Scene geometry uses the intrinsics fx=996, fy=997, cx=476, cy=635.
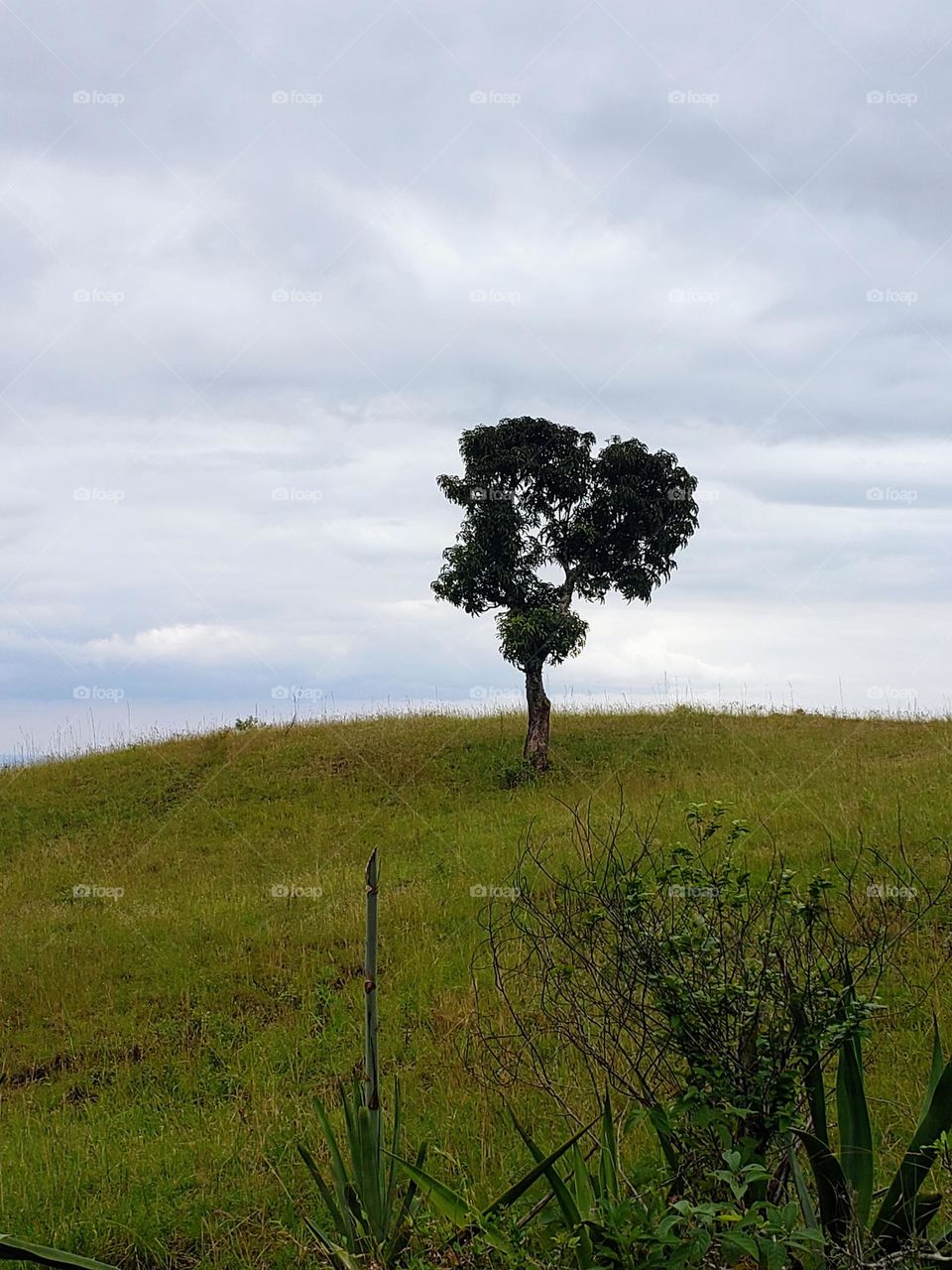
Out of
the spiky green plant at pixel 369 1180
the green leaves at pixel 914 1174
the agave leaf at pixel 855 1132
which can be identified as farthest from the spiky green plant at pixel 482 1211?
the green leaves at pixel 914 1174

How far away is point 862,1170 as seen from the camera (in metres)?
4.18

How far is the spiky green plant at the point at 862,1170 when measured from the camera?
399 cm

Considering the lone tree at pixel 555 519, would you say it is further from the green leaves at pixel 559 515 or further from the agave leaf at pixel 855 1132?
the agave leaf at pixel 855 1132

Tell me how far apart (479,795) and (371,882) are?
1815 centimetres

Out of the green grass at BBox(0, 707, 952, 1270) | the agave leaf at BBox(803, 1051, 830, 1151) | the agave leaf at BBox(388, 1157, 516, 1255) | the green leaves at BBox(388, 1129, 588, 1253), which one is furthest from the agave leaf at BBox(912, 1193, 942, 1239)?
the green grass at BBox(0, 707, 952, 1270)

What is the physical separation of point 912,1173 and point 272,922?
10354 mm

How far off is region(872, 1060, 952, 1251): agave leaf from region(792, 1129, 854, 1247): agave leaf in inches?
5.3

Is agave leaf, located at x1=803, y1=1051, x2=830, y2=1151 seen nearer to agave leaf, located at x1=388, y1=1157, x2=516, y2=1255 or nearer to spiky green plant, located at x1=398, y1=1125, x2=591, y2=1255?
spiky green plant, located at x1=398, y1=1125, x2=591, y2=1255

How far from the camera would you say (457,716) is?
101 feet

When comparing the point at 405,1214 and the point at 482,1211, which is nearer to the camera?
the point at 482,1211

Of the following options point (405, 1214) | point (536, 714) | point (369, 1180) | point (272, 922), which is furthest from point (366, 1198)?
point (536, 714)

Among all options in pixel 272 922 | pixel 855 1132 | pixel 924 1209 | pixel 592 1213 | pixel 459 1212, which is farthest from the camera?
pixel 272 922

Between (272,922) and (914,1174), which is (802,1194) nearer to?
(914,1174)

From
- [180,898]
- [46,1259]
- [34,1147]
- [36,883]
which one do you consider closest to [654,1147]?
[46,1259]
